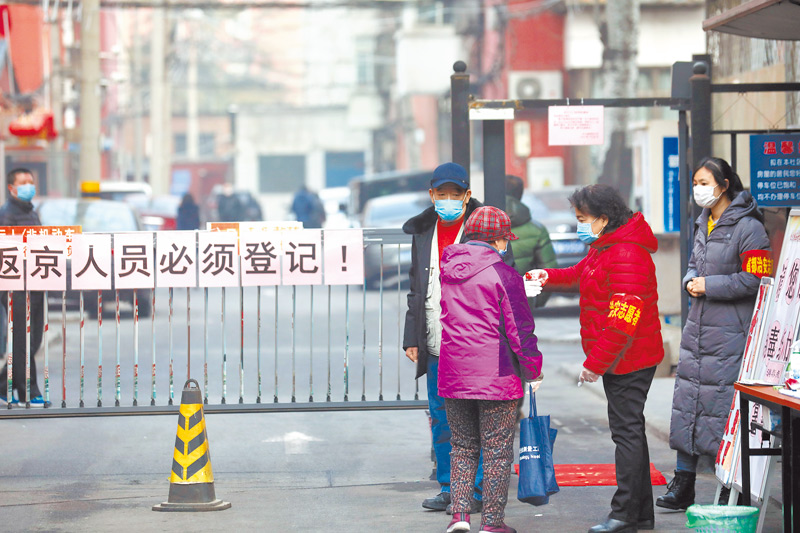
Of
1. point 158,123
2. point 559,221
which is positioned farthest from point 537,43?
point 158,123

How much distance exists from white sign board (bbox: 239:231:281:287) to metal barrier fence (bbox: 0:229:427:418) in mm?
21

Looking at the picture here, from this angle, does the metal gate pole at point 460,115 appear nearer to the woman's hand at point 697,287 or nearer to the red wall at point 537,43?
the woman's hand at point 697,287

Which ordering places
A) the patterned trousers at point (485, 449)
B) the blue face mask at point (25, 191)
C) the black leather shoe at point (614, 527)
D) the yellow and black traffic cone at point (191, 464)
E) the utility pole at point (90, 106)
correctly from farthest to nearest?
1. the utility pole at point (90, 106)
2. the blue face mask at point (25, 191)
3. the yellow and black traffic cone at point (191, 464)
4. the black leather shoe at point (614, 527)
5. the patterned trousers at point (485, 449)

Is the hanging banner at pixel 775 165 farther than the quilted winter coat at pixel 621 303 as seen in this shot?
Yes

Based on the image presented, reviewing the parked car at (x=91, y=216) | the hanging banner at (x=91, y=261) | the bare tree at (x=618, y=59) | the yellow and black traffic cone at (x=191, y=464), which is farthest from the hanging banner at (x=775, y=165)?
the bare tree at (x=618, y=59)

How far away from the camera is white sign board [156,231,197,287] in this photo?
7832 millimetres

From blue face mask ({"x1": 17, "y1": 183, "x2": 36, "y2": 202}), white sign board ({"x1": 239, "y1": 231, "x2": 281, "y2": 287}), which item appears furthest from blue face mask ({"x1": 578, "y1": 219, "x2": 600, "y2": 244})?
blue face mask ({"x1": 17, "y1": 183, "x2": 36, "y2": 202})

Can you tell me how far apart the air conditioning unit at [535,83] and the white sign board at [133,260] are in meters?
24.3

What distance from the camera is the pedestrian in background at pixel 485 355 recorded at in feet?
19.5

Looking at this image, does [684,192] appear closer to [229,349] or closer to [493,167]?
[493,167]

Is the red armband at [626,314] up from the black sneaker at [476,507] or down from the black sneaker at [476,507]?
up

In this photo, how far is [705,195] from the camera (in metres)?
6.71

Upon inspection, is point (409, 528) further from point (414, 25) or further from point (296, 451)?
point (414, 25)

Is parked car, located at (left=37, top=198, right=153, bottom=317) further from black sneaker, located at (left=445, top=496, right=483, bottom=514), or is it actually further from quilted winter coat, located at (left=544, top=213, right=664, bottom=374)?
quilted winter coat, located at (left=544, top=213, right=664, bottom=374)
